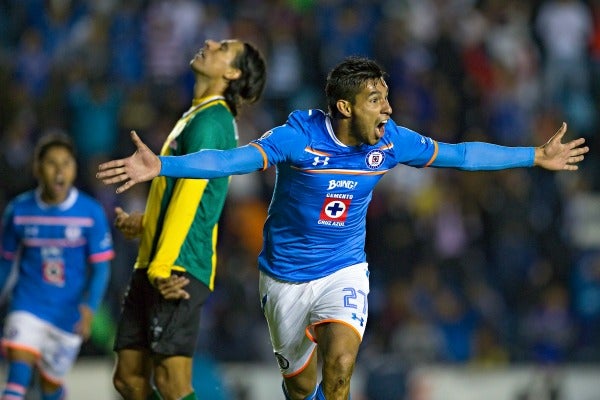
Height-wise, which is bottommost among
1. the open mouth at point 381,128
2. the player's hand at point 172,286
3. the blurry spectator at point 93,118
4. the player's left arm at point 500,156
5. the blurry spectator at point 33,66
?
the player's hand at point 172,286

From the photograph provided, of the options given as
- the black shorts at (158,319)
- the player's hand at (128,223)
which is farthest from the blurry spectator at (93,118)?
the black shorts at (158,319)

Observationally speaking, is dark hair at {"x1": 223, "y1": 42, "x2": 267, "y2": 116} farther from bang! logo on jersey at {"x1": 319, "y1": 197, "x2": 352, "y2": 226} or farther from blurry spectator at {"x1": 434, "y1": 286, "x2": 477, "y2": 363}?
blurry spectator at {"x1": 434, "y1": 286, "x2": 477, "y2": 363}

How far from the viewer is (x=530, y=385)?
12305 millimetres

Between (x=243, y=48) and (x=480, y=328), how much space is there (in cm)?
609

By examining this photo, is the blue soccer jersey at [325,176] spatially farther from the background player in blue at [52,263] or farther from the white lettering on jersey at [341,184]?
the background player in blue at [52,263]

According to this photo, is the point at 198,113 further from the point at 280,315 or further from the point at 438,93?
the point at 438,93

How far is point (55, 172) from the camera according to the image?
8.84 meters

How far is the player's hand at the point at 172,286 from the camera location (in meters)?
6.99

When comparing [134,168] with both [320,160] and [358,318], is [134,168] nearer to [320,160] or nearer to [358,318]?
[320,160]

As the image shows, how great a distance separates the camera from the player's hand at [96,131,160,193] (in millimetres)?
5773

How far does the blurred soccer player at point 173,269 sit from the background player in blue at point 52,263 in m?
1.64

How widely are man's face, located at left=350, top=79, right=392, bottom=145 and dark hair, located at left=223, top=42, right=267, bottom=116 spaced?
1154mm

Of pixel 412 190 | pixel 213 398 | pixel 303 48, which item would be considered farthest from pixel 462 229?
pixel 213 398

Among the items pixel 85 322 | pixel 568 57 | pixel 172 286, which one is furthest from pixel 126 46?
pixel 172 286
